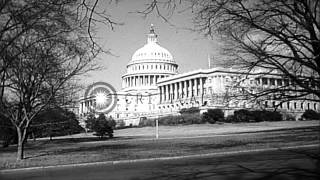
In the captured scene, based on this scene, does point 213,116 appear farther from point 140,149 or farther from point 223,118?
point 140,149

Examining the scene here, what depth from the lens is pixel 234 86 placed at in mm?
20047

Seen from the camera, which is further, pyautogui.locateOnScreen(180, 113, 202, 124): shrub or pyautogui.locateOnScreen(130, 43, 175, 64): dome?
pyautogui.locateOnScreen(130, 43, 175, 64): dome

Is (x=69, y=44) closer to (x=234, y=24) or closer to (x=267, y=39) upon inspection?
(x=234, y=24)

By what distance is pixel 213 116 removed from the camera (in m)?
85.0

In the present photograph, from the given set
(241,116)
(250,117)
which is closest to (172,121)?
(241,116)

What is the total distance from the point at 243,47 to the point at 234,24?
339cm

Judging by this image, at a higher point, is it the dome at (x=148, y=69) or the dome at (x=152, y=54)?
the dome at (x=152, y=54)

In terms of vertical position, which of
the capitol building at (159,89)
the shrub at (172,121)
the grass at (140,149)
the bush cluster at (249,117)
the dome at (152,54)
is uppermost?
the dome at (152,54)

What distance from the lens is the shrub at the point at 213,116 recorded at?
8395cm

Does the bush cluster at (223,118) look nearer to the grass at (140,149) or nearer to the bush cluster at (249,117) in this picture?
the bush cluster at (249,117)

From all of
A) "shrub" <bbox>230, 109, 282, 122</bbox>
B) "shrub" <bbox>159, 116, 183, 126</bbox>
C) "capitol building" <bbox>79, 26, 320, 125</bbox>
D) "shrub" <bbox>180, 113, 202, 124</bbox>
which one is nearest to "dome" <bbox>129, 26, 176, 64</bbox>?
"capitol building" <bbox>79, 26, 320, 125</bbox>

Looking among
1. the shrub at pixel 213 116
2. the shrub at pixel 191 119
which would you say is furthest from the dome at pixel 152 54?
the shrub at pixel 213 116

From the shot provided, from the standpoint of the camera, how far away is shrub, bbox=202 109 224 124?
3305 inches

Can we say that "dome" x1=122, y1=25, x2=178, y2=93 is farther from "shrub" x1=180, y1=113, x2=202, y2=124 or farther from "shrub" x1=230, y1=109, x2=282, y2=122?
"shrub" x1=230, y1=109, x2=282, y2=122
